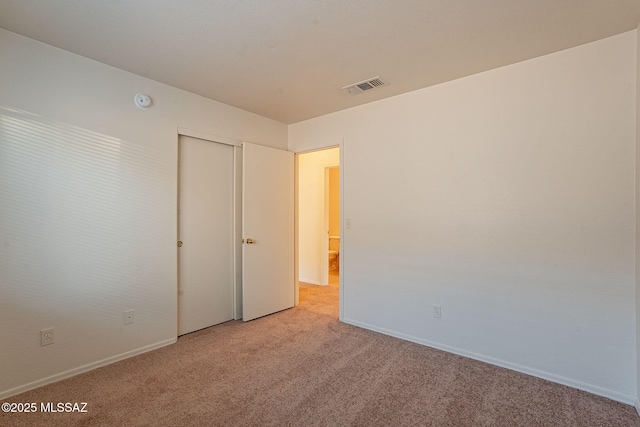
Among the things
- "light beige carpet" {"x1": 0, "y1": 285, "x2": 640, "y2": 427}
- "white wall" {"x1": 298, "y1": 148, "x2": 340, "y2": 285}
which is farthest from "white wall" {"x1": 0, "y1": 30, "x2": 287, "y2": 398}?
"white wall" {"x1": 298, "y1": 148, "x2": 340, "y2": 285}

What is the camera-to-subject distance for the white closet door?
10.0ft

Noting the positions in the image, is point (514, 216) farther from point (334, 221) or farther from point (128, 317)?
point (334, 221)

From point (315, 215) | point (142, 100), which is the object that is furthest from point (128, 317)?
point (315, 215)

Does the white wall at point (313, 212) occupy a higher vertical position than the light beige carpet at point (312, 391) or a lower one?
higher

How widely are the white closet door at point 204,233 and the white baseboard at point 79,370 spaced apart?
32 centimetres

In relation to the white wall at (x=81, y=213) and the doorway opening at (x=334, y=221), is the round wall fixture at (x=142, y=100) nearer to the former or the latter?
the white wall at (x=81, y=213)

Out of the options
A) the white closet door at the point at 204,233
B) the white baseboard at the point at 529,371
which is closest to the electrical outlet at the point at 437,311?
the white baseboard at the point at 529,371

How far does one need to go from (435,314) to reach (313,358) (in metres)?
1.21

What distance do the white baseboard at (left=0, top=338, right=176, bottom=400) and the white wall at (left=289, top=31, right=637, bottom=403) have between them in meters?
2.10

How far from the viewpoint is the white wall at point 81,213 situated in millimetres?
2068

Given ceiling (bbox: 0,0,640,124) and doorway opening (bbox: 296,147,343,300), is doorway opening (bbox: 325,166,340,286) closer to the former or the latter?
doorway opening (bbox: 296,147,343,300)

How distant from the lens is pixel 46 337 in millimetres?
2186

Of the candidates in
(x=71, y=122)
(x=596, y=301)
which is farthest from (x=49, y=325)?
(x=596, y=301)

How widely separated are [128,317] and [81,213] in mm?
967
